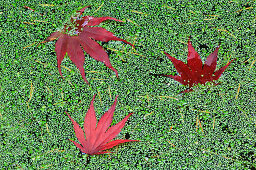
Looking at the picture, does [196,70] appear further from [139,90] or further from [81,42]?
[81,42]

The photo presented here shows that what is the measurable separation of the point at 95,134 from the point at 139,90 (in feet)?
1.06

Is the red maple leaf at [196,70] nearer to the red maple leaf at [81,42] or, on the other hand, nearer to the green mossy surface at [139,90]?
the green mossy surface at [139,90]

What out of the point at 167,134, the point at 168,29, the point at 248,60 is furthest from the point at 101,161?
the point at 248,60

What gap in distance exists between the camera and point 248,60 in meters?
1.39

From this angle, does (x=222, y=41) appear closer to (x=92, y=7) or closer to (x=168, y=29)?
(x=168, y=29)

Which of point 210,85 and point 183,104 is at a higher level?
point 210,85

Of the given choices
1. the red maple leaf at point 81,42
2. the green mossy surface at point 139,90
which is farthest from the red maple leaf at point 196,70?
the red maple leaf at point 81,42

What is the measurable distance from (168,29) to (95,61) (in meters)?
0.42

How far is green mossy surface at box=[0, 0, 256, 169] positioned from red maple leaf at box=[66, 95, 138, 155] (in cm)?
5

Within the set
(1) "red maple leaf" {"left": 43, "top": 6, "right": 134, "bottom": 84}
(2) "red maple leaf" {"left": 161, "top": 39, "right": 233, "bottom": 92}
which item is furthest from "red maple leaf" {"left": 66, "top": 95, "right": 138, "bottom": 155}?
(2) "red maple leaf" {"left": 161, "top": 39, "right": 233, "bottom": 92}

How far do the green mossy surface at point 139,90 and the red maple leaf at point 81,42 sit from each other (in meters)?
0.08

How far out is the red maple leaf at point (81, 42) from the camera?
130 cm

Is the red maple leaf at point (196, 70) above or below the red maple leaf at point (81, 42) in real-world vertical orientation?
above

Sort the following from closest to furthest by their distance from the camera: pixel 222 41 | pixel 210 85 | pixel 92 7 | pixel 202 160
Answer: pixel 202 160, pixel 210 85, pixel 222 41, pixel 92 7
